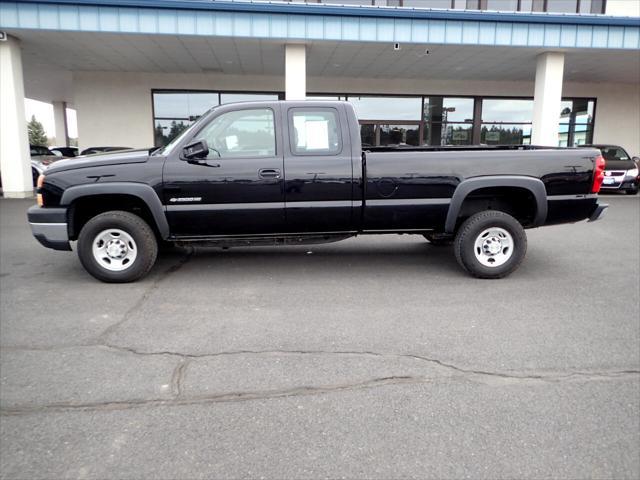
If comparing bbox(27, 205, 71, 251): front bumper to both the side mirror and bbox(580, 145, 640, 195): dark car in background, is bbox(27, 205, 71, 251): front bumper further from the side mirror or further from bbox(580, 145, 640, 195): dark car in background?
bbox(580, 145, 640, 195): dark car in background

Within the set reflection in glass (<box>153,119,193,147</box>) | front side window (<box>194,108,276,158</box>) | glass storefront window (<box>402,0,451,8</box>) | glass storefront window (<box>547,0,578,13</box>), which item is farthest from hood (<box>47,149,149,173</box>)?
glass storefront window (<box>547,0,578,13</box>)

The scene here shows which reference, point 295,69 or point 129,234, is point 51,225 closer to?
point 129,234

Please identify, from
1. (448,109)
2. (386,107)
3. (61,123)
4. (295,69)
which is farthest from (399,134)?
(61,123)

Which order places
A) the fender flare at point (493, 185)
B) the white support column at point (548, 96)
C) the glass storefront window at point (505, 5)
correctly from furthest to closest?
the glass storefront window at point (505, 5)
the white support column at point (548, 96)
the fender flare at point (493, 185)

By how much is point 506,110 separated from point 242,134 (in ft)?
56.2

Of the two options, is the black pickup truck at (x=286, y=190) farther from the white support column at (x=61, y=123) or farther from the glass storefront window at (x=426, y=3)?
the white support column at (x=61, y=123)

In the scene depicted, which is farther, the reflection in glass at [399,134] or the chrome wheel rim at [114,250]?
the reflection in glass at [399,134]

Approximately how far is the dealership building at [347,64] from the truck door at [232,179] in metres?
7.83

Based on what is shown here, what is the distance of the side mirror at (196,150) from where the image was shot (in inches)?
209

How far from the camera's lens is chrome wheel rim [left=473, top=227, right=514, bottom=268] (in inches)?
232

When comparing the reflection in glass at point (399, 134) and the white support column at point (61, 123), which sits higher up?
the white support column at point (61, 123)

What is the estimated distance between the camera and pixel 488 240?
5.93 m

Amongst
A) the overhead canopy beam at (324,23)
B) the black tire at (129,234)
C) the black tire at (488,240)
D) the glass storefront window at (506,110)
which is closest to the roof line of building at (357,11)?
the overhead canopy beam at (324,23)

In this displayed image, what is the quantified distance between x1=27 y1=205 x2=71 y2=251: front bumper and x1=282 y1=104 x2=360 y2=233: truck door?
2489 mm
